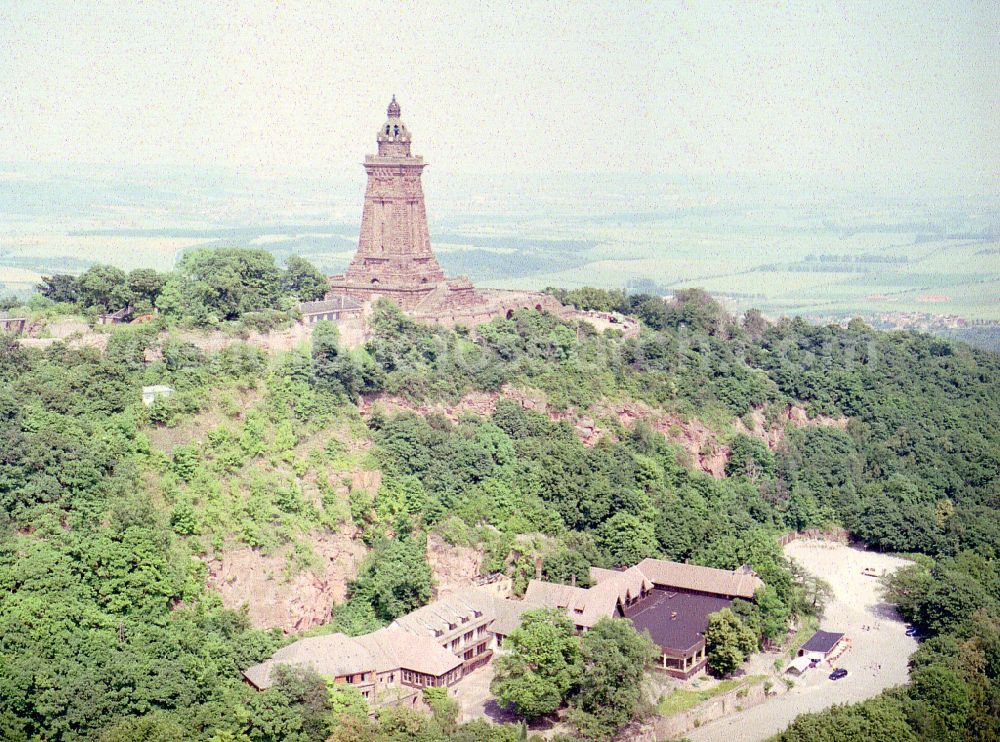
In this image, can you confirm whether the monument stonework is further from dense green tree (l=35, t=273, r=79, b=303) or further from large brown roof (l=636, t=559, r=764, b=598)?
large brown roof (l=636, t=559, r=764, b=598)

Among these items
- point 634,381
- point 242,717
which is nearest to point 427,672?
point 242,717

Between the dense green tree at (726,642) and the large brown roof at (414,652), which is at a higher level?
the large brown roof at (414,652)

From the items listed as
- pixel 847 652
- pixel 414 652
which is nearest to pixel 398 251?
pixel 414 652

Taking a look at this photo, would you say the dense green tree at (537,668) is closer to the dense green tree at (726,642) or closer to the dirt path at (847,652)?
the dirt path at (847,652)

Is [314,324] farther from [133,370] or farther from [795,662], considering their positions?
[795,662]

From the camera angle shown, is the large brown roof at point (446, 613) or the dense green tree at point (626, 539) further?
the dense green tree at point (626, 539)

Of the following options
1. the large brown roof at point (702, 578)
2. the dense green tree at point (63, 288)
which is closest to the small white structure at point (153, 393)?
the dense green tree at point (63, 288)

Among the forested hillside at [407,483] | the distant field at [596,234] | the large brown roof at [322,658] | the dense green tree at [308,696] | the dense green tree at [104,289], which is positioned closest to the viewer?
the dense green tree at [308,696]

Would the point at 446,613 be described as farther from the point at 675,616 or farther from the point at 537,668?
the point at 675,616
